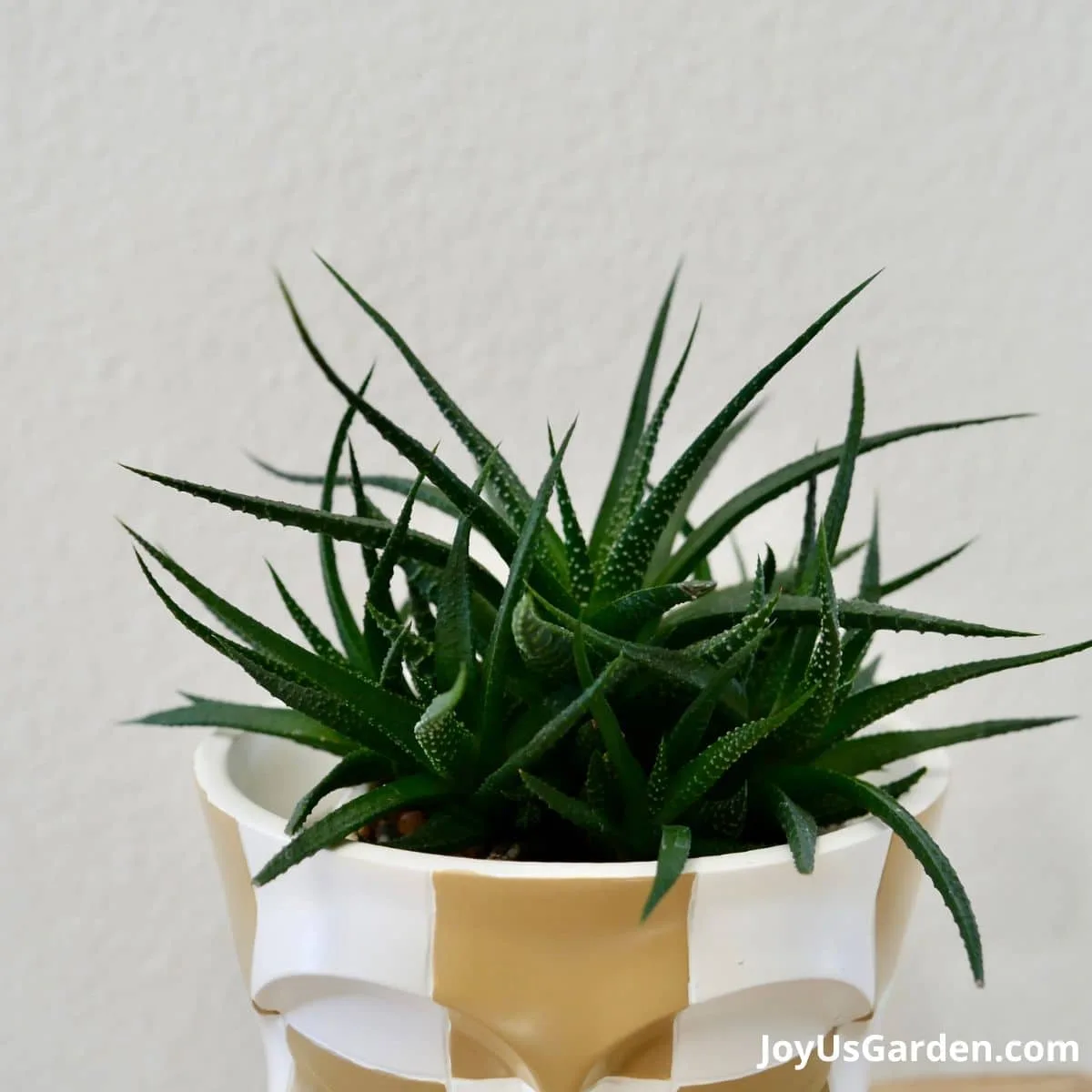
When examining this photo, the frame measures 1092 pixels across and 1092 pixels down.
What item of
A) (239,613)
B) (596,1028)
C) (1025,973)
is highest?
(239,613)

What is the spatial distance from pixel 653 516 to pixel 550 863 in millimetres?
100

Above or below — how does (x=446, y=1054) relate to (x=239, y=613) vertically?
below

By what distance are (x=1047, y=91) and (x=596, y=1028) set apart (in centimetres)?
50

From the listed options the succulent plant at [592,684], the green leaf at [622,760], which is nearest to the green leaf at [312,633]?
the succulent plant at [592,684]

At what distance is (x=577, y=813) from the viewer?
0.85ft

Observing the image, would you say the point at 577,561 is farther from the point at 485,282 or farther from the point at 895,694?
the point at 485,282

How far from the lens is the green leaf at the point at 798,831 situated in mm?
238

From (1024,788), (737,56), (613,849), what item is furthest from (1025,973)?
(737,56)

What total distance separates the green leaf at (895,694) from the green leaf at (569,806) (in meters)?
0.08

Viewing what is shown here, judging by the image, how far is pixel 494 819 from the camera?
299 mm

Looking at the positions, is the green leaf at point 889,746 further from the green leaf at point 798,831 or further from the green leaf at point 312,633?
the green leaf at point 312,633

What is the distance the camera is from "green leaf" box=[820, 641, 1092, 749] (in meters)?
0.29

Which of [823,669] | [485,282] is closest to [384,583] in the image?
[823,669]

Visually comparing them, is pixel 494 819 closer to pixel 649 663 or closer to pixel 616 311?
pixel 649 663
